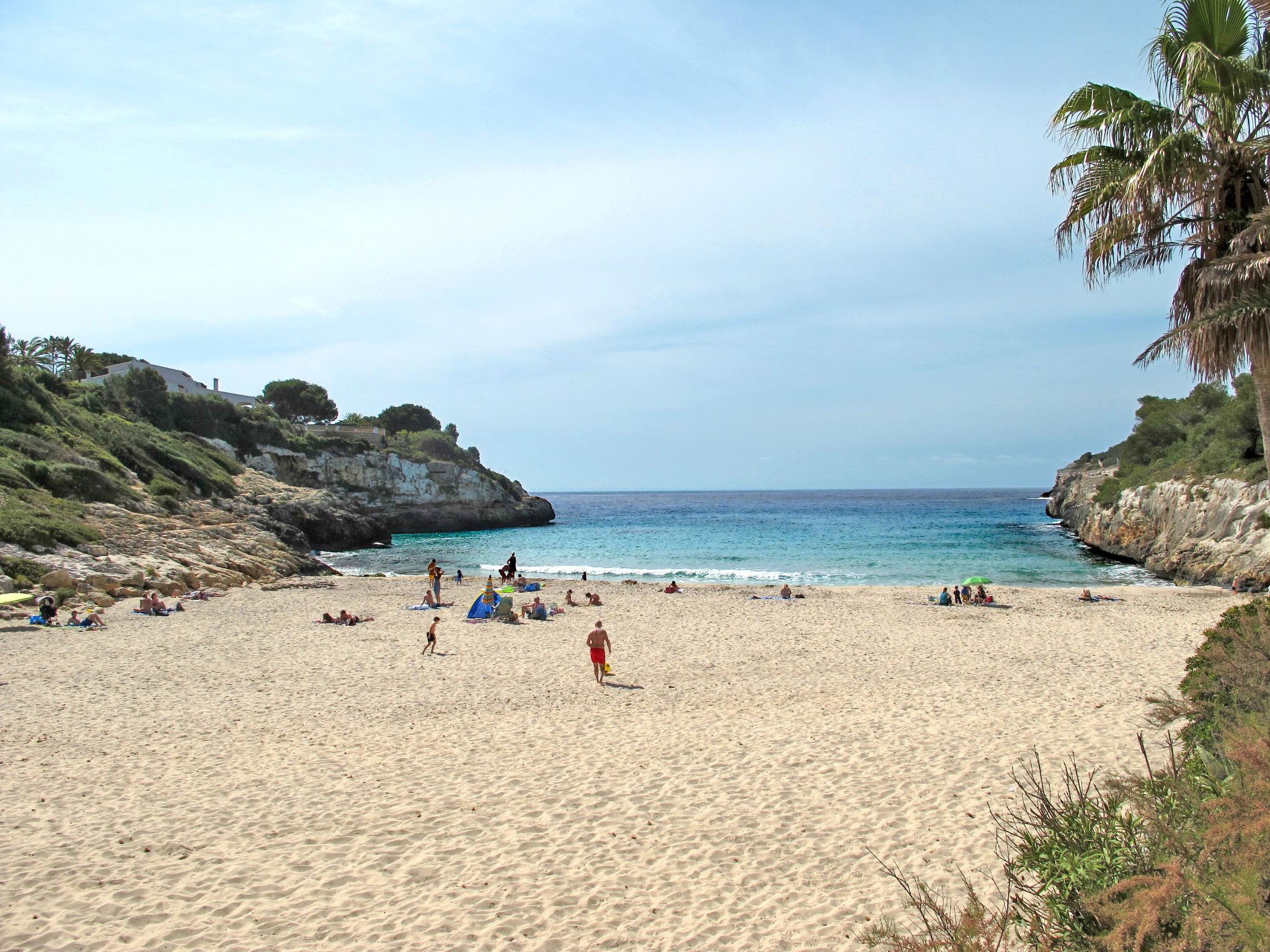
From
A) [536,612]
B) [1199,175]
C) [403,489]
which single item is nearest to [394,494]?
[403,489]

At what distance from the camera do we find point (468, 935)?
504 centimetres

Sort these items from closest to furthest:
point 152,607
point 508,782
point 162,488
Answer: point 508,782 < point 152,607 < point 162,488

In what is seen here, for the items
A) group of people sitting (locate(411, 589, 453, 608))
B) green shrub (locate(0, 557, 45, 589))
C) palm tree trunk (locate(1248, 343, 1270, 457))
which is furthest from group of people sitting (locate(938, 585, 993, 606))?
green shrub (locate(0, 557, 45, 589))

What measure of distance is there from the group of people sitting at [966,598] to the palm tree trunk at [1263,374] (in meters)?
17.9

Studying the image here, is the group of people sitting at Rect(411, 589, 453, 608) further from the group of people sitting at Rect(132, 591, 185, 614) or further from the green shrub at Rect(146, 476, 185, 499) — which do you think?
the green shrub at Rect(146, 476, 185, 499)

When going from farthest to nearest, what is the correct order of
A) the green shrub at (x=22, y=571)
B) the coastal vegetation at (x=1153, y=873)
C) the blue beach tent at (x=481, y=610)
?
1. the blue beach tent at (x=481, y=610)
2. the green shrub at (x=22, y=571)
3. the coastal vegetation at (x=1153, y=873)

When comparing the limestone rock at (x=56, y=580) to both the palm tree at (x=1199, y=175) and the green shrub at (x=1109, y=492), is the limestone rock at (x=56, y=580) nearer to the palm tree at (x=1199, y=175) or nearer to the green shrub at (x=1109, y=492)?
the palm tree at (x=1199, y=175)

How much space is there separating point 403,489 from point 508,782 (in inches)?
Result: 2688

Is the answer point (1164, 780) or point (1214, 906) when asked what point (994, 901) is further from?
point (1214, 906)

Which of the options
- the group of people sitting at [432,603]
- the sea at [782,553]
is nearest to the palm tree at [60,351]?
the sea at [782,553]

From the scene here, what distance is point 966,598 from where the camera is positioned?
79.6ft

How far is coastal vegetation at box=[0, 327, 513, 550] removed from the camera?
25.4 m

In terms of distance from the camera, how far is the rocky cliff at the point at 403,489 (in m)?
63.2

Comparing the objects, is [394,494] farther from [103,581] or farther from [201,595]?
[103,581]
